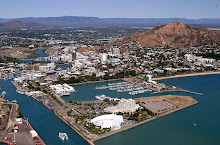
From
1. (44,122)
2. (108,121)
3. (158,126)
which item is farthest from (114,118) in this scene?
(44,122)

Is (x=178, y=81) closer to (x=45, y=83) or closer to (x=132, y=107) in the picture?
(x=132, y=107)

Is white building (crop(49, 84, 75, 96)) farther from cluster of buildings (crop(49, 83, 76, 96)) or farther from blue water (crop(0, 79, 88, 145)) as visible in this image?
blue water (crop(0, 79, 88, 145))

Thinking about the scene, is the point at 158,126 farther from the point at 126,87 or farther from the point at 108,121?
the point at 126,87

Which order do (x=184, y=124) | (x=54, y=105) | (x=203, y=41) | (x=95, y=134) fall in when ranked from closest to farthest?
(x=95, y=134), (x=184, y=124), (x=54, y=105), (x=203, y=41)

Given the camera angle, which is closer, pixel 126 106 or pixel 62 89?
pixel 126 106

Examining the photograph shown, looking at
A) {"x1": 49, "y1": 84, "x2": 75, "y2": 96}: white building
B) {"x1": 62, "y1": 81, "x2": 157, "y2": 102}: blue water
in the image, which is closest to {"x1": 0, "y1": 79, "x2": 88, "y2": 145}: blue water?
{"x1": 49, "y1": 84, "x2": 75, "y2": 96}: white building

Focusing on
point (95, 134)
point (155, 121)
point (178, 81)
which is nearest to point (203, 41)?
point (178, 81)
